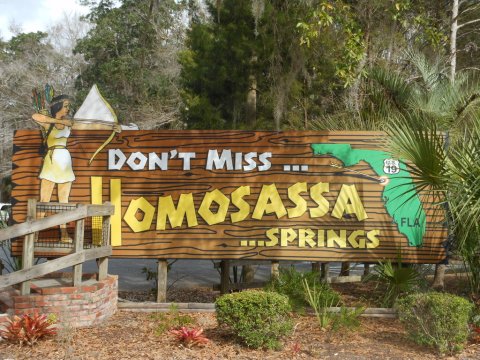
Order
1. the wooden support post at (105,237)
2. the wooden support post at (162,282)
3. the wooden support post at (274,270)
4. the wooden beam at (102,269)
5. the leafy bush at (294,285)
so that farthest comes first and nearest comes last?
1. the wooden support post at (162,282)
2. the wooden support post at (274,270)
3. the leafy bush at (294,285)
4. the wooden support post at (105,237)
5. the wooden beam at (102,269)

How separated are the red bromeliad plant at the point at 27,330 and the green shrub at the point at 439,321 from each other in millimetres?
4167

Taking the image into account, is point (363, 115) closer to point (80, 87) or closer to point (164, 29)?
point (164, 29)

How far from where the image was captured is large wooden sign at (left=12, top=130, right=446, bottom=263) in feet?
31.0

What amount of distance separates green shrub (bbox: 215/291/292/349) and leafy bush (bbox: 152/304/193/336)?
100cm

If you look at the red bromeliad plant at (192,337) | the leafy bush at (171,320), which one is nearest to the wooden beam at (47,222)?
the leafy bush at (171,320)

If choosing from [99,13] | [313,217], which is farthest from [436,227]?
[99,13]

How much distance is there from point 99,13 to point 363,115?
29.0m

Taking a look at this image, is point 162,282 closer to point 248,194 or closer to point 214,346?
point 248,194

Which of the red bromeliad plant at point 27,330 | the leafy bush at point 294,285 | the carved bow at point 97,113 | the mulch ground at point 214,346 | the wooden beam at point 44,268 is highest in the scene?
the carved bow at point 97,113

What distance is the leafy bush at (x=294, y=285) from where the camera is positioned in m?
8.83

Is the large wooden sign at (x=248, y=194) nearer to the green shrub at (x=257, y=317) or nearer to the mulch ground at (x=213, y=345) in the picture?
the mulch ground at (x=213, y=345)

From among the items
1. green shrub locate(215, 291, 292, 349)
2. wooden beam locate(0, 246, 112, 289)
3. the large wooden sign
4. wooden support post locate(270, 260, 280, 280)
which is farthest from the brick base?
wooden support post locate(270, 260, 280, 280)

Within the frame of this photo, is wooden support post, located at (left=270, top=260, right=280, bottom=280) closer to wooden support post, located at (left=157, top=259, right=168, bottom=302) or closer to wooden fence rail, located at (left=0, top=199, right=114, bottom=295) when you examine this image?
wooden support post, located at (left=157, top=259, right=168, bottom=302)

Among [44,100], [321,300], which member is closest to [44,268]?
[44,100]
